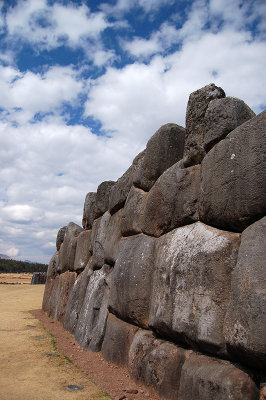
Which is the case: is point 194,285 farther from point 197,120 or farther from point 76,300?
point 76,300

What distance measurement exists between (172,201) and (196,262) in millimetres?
990

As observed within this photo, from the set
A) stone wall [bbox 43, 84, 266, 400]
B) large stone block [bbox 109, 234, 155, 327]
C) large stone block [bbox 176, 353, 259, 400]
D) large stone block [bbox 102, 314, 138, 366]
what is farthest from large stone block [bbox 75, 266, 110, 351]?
large stone block [bbox 176, 353, 259, 400]

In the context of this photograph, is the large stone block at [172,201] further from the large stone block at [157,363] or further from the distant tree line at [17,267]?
the distant tree line at [17,267]

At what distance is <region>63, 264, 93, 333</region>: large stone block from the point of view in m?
→ 7.66

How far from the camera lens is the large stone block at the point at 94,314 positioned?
5.98 m

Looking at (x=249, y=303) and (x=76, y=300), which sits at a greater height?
(x=249, y=303)

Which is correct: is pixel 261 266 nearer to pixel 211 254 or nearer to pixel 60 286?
pixel 211 254

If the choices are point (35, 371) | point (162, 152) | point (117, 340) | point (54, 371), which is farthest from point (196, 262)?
point (35, 371)

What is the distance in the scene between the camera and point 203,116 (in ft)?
13.1

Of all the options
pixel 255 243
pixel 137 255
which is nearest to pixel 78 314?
pixel 137 255

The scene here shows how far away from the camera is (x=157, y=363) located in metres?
3.90

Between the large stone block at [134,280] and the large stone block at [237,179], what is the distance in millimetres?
1265

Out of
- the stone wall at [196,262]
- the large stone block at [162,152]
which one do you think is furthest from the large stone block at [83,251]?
the large stone block at [162,152]

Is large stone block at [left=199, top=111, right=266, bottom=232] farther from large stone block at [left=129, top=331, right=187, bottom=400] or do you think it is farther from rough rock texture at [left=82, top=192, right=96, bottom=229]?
rough rock texture at [left=82, top=192, right=96, bottom=229]
